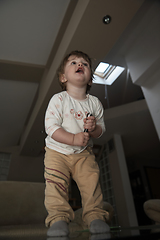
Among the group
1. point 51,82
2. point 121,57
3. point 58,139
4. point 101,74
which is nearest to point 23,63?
point 51,82

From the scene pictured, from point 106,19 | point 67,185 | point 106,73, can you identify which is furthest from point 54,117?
point 106,73

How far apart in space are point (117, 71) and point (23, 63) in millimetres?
2047

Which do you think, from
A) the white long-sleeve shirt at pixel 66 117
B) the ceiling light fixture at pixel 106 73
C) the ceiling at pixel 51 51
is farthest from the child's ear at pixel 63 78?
the ceiling light fixture at pixel 106 73

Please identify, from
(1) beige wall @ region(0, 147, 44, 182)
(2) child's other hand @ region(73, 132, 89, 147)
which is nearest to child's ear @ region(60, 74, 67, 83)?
(2) child's other hand @ region(73, 132, 89, 147)

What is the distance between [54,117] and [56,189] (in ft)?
0.90

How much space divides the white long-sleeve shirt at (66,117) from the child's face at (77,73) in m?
0.08

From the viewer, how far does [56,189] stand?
645 mm

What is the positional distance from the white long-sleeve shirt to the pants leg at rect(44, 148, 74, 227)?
0.04 metres

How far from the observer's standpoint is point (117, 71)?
3984 mm

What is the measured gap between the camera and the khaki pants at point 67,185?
0.61 meters

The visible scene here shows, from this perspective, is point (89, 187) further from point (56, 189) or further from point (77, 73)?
point (77, 73)

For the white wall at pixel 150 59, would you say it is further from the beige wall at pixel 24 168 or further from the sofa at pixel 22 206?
the beige wall at pixel 24 168

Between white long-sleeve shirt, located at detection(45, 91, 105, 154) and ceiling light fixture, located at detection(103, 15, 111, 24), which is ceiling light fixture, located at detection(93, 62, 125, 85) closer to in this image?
ceiling light fixture, located at detection(103, 15, 111, 24)

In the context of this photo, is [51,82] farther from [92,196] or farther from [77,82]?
[92,196]
